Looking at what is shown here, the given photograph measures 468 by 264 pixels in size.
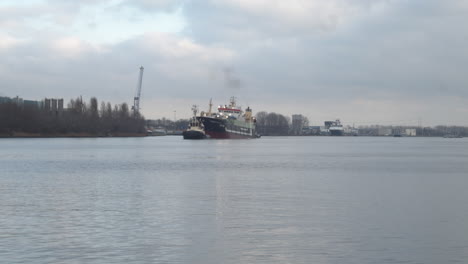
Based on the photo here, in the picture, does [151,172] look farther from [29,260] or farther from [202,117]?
[202,117]

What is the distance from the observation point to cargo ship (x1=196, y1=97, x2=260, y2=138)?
147 metres

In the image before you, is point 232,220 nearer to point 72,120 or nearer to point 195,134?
point 195,134

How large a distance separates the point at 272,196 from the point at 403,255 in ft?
43.4

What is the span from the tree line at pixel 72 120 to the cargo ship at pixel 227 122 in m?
31.4

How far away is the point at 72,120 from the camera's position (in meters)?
157

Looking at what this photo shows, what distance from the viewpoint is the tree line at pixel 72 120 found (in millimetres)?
138750

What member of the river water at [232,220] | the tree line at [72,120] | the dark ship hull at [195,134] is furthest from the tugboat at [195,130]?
the river water at [232,220]

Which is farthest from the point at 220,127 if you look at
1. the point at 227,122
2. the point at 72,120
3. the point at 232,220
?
the point at 232,220

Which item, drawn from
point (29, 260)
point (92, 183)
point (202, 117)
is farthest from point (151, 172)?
point (202, 117)

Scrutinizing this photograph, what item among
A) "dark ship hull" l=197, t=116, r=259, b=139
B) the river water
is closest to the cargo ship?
"dark ship hull" l=197, t=116, r=259, b=139

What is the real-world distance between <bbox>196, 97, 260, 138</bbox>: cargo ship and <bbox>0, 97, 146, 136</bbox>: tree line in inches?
1236

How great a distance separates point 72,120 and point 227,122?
38602 mm

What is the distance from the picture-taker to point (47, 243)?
17.5m

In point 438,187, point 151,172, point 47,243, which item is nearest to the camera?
point 47,243
